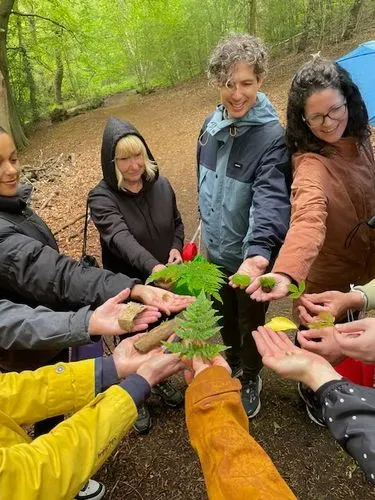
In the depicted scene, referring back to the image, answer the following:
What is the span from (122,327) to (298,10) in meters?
22.0

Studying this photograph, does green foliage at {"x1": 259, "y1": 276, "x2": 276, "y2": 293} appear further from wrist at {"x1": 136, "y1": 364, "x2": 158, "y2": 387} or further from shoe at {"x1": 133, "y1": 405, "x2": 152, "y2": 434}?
shoe at {"x1": 133, "y1": 405, "x2": 152, "y2": 434}

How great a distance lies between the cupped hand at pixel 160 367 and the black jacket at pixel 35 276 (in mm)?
583

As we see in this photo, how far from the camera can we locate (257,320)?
131 inches

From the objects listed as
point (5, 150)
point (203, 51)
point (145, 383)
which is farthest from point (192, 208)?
point (203, 51)

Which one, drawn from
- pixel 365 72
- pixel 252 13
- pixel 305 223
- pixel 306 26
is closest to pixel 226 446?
pixel 305 223

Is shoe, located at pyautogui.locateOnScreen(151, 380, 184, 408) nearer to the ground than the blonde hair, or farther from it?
nearer to the ground

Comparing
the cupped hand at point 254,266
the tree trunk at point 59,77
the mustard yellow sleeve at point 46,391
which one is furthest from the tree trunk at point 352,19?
the mustard yellow sleeve at point 46,391

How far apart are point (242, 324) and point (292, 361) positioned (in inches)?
56.6

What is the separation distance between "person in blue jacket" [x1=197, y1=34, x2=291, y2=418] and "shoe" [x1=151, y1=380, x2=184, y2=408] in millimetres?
915

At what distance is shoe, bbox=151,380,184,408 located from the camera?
145 inches

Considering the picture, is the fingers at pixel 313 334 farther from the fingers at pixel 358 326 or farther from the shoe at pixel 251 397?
the shoe at pixel 251 397

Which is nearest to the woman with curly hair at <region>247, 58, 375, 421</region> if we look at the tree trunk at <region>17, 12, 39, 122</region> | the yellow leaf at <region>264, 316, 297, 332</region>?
the yellow leaf at <region>264, 316, 297, 332</region>

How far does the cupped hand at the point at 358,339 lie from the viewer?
205cm

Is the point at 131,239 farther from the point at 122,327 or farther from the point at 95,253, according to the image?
the point at 95,253
